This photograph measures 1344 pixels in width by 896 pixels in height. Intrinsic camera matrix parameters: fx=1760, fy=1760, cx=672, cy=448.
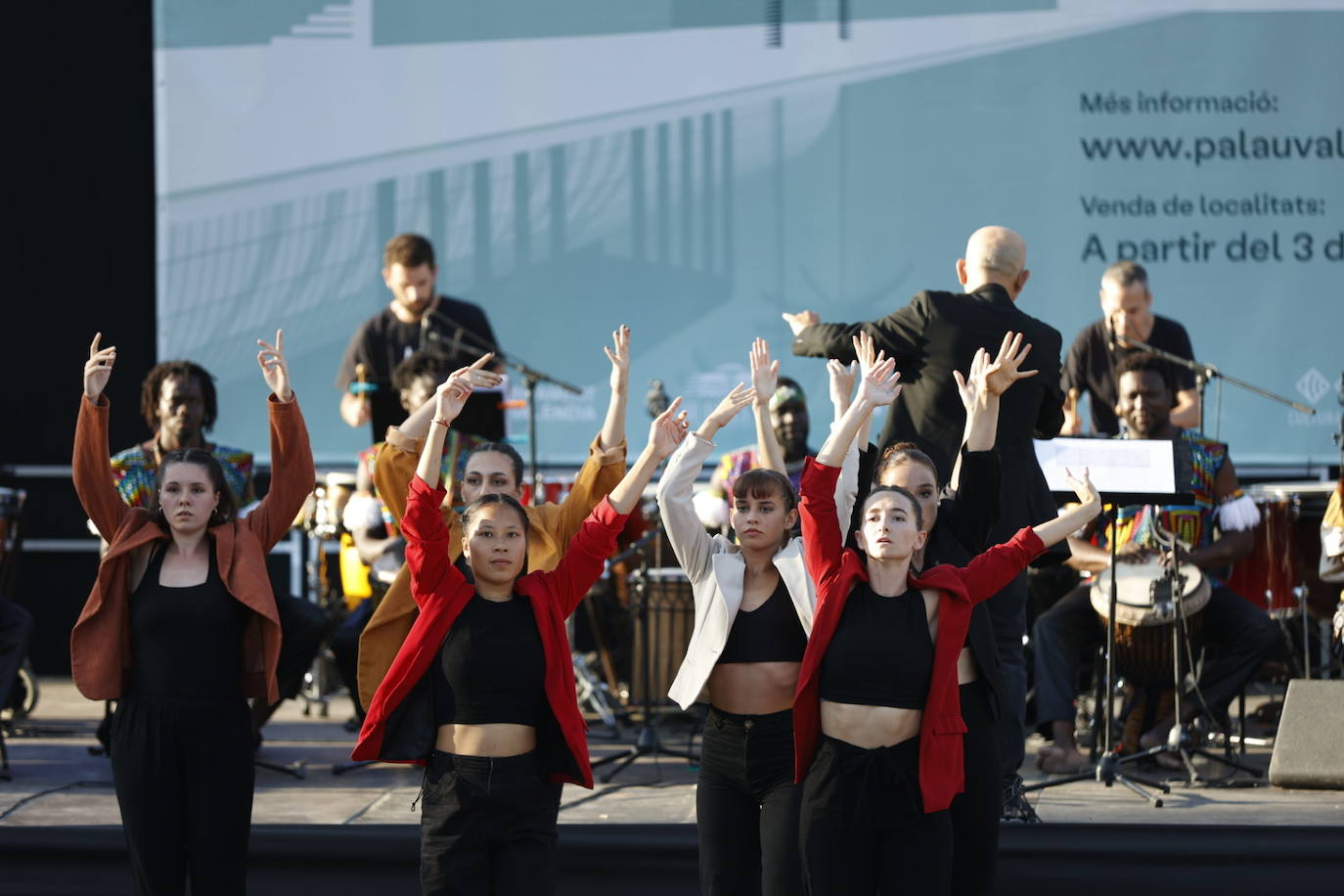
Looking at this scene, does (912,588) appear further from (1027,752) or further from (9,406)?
(9,406)

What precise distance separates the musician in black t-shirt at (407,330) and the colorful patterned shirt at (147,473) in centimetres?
65

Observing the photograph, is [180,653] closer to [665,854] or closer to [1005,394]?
[665,854]

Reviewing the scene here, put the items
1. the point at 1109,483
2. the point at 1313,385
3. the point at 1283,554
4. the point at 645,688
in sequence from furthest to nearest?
the point at 1313,385 < the point at 645,688 < the point at 1283,554 < the point at 1109,483

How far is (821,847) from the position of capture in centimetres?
394

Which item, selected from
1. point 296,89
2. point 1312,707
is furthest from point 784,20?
point 1312,707

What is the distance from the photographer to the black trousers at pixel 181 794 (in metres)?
4.32

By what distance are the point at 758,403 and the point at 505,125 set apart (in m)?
4.72

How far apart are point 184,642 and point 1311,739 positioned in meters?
3.74

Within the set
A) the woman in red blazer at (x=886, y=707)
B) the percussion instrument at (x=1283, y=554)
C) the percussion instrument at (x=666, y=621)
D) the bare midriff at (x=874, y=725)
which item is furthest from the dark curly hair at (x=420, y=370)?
the percussion instrument at (x=1283, y=554)

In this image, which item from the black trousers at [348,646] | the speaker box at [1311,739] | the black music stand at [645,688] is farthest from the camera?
the black trousers at [348,646]

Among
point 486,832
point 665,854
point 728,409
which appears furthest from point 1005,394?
point 486,832

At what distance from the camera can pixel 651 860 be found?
5.04 metres

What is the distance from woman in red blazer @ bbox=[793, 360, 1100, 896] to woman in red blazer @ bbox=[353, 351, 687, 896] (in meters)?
0.58

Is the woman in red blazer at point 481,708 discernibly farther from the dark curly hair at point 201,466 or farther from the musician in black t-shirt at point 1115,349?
the musician in black t-shirt at point 1115,349
